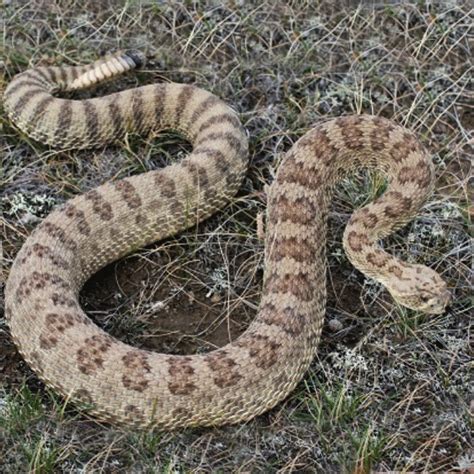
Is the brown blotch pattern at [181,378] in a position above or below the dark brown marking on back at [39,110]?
below

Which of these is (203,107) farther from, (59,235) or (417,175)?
(417,175)

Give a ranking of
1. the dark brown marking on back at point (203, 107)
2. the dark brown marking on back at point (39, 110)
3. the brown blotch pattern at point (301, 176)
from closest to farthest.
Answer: the brown blotch pattern at point (301, 176)
the dark brown marking on back at point (39, 110)
the dark brown marking on back at point (203, 107)

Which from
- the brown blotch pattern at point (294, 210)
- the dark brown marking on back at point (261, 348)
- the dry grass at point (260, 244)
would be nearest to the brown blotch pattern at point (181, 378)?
the dry grass at point (260, 244)

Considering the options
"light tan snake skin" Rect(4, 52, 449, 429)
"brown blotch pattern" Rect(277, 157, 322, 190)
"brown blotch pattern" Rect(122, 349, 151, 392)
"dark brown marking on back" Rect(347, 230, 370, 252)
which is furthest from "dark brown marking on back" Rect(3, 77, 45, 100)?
"dark brown marking on back" Rect(347, 230, 370, 252)

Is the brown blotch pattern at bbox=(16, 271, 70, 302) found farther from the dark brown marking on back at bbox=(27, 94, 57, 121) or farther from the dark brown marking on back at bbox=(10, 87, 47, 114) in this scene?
the dark brown marking on back at bbox=(10, 87, 47, 114)

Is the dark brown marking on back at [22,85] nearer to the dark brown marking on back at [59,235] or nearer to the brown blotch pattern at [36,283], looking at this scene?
the dark brown marking on back at [59,235]

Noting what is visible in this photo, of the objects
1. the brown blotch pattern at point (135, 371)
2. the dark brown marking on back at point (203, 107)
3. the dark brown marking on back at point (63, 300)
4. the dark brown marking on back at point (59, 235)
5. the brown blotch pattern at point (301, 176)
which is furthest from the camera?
the dark brown marking on back at point (203, 107)

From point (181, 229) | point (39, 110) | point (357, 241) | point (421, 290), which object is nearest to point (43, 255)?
point (181, 229)
